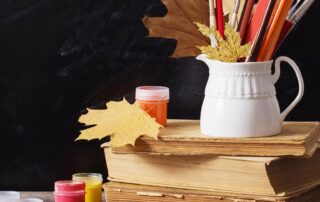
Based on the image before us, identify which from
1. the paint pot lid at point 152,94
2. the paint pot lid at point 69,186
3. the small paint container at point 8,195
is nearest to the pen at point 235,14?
the paint pot lid at point 152,94

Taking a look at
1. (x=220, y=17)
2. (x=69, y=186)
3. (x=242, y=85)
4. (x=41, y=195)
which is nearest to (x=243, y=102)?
(x=242, y=85)

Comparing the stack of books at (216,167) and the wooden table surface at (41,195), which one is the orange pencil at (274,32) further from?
the wooden table surface at (41,195)

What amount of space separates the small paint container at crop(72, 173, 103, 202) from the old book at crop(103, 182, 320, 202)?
0.23 feet

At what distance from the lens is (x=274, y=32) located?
1.07 m

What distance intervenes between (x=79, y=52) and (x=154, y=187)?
0.92ft

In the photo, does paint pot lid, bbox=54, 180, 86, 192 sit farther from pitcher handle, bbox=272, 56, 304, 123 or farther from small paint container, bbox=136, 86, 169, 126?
pitcher handle, bbox=272, 56, 304, 123

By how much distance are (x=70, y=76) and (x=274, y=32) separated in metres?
0.37

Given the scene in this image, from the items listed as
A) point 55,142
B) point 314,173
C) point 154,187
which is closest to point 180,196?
point 154,187

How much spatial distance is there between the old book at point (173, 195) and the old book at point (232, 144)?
53mm

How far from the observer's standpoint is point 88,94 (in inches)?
50.6

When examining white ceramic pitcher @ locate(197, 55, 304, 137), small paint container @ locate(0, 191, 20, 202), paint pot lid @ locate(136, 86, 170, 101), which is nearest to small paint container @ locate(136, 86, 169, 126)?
paint pot lid @ locate(136, 86, 170, 101)

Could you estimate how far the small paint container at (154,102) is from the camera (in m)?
1.15

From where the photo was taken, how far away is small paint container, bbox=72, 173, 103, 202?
3.95ft

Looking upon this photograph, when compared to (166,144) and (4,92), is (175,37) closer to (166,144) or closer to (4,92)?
(166,144)
